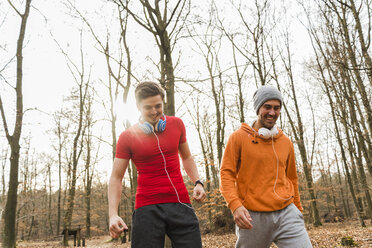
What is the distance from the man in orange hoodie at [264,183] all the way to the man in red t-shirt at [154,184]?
387mm

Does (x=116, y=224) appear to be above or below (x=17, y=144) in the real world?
below

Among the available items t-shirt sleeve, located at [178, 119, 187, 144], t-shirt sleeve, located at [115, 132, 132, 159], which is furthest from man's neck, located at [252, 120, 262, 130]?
t-shirt sleeve, located at [115, 132, 132, 159]

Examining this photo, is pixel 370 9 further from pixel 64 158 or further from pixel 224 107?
pixel 64 158

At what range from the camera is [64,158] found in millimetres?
28094

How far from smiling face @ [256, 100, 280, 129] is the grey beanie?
33mm

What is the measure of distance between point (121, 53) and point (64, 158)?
Result: 1800cm

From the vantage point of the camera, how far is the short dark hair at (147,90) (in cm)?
207

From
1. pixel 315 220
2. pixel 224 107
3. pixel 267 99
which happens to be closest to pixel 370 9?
pixel 267 99

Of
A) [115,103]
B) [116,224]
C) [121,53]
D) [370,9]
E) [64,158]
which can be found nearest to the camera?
[116,224]

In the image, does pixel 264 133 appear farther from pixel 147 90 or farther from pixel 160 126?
pixel 147 90

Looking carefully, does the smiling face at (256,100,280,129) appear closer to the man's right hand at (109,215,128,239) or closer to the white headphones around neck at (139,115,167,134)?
the white headphones around neck at (139,115,167,134)

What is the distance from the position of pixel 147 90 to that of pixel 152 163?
55 centimetres

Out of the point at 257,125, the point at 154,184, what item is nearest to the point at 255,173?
the point at 257,125

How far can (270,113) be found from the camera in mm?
2488
